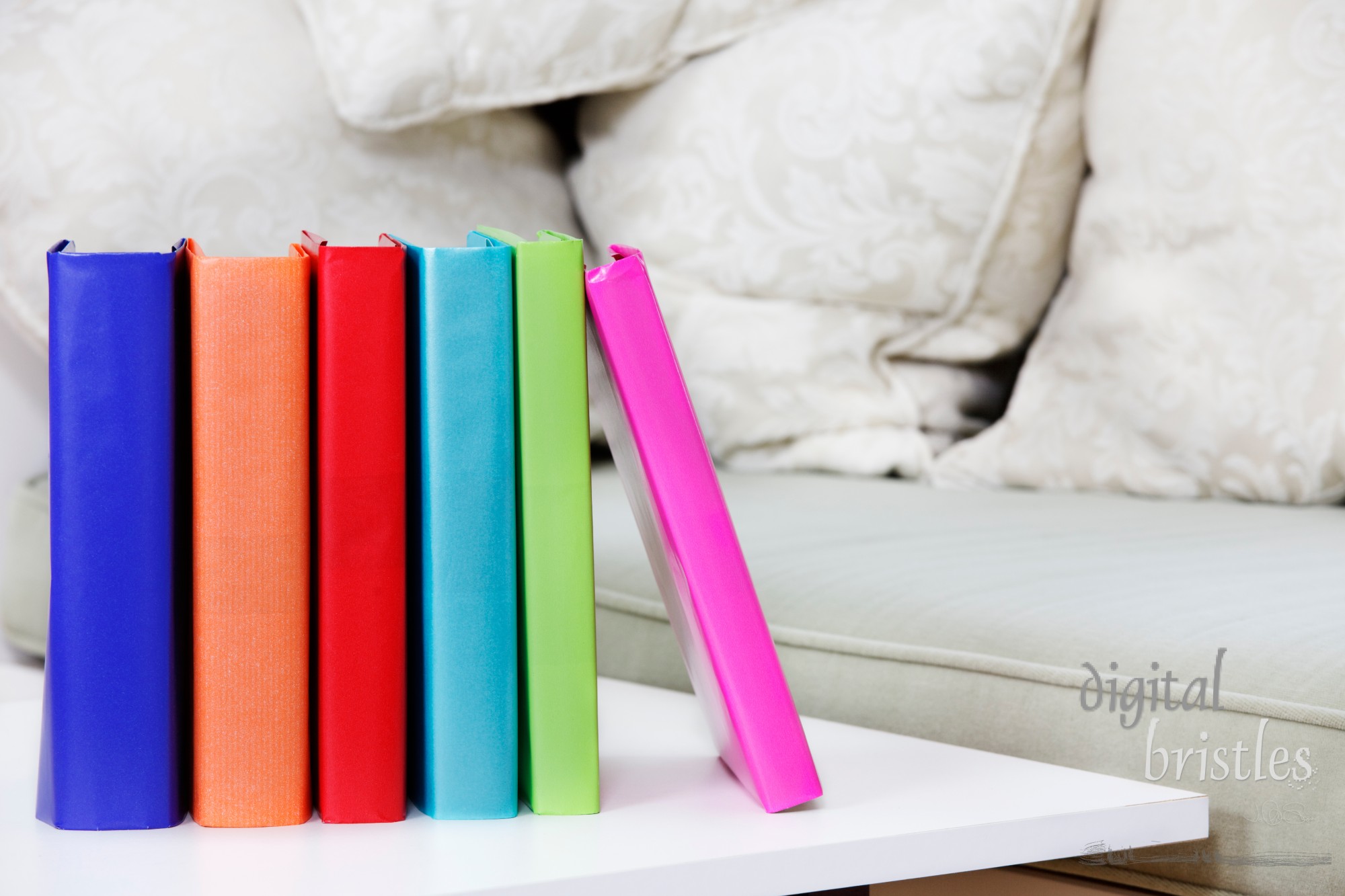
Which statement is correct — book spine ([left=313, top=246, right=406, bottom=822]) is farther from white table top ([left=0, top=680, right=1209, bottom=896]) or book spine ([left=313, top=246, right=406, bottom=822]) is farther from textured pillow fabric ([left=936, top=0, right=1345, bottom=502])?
textured pillow fabric ([left=936, top=0, right=1345, bottom=502])

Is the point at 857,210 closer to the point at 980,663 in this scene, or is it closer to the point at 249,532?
the point at 980,663

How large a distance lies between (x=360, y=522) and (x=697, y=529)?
13 centimetres

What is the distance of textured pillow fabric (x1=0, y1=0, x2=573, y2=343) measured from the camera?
100 cm

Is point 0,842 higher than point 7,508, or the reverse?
point 0,842

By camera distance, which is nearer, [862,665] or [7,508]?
[862,665]

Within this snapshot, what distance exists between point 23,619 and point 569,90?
0.68 meters

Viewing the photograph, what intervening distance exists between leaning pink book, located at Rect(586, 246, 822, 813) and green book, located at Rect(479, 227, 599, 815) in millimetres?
15

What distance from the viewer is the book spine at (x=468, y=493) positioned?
45cm

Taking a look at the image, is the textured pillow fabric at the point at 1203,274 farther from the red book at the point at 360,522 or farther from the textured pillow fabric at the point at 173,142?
the red book at the point at 360,522

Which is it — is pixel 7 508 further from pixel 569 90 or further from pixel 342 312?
pixel 342 312

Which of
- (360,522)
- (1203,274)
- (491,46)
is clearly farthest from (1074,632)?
(491,46)

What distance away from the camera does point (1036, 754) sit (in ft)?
1.96

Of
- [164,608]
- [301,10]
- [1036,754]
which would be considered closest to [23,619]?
[301,10]

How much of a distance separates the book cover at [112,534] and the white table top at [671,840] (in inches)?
1.0
